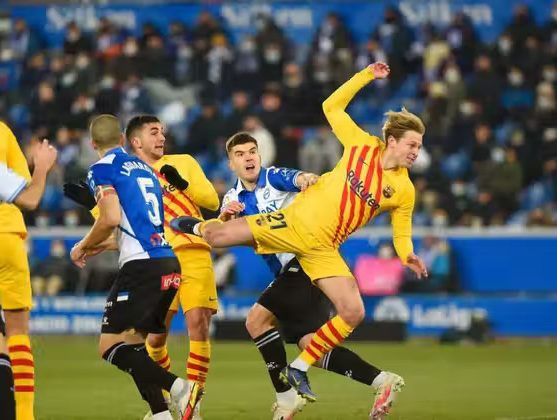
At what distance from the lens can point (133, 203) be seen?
884 centimetres

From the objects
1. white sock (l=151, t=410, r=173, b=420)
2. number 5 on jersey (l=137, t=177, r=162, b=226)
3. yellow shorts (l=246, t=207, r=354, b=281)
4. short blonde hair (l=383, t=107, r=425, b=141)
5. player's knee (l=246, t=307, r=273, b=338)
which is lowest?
white sock (l=151, t=410, r=173, b=420)

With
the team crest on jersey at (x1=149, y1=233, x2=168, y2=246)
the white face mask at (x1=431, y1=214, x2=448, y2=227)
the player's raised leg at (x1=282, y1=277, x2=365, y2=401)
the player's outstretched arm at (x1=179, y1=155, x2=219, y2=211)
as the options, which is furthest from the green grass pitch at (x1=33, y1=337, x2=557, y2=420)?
the white face mask at (x1=431, y1=214, x2=448, y2=227)

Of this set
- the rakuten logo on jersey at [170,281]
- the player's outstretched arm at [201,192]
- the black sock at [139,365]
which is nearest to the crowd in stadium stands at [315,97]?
the player's outstretched arm at [201,192]

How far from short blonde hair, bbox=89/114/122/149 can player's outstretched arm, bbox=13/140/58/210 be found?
1.03 meters

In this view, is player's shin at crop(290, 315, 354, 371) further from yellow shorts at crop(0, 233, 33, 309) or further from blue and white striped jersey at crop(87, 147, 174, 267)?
yellow shorts at crop(0, 233, 33, 309)

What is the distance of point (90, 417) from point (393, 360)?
6.29 m

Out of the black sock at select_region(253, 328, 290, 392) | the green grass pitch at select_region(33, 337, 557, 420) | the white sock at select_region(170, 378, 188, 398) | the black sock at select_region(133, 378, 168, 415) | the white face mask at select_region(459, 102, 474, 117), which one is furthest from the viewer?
the white face mask at select_region(459, 102, 474, 117)

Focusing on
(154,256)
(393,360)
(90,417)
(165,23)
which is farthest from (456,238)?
(154,256)

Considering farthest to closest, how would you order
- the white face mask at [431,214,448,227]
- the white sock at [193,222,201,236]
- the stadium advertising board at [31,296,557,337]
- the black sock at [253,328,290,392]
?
the white face mask at [431,214,448,227], the stadium advertising board at [31,296,557,337], the black sock at [253,328,290,392], the white sock at [193,222,201,236]

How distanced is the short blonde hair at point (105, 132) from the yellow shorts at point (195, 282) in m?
1.59

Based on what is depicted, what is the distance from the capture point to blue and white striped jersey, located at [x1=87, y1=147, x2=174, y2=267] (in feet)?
28.8

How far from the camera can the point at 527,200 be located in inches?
835

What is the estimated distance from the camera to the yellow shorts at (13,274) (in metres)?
8.51

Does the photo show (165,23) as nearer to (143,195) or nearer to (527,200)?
(527,200)
